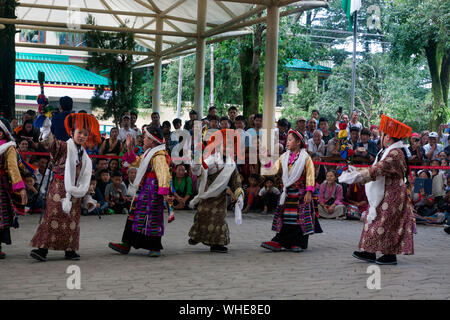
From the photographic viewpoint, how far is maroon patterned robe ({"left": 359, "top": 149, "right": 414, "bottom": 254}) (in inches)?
277

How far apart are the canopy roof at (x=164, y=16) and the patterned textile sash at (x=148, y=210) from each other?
6.38m

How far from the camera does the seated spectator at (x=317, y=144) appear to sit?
1237cm

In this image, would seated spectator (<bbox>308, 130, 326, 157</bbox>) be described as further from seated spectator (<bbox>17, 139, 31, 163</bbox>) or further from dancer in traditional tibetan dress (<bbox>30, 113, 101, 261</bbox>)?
dancer in traditional tibetan dress (<bbox>30, 113, 101, 261</bbox>)

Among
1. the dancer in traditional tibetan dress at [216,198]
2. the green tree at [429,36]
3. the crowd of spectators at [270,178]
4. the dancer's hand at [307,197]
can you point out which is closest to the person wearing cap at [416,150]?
the crowd of spectators at [270,178]

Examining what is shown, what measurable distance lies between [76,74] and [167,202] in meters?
24.9

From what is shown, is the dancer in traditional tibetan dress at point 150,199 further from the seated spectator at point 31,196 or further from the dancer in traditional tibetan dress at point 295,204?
the seated spectator at point 31,196

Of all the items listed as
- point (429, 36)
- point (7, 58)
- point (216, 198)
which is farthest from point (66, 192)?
point (429, 36)

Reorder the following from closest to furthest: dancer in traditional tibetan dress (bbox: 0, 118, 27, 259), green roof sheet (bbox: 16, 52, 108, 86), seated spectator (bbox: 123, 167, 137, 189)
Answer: dancer in traditional tibetan dress (bbox: 0, 118, 27, 259) < seated spectator (bbox: 123, 167, 137, 189) < green roof sheet (bbox: 16, 52, 108, 86)

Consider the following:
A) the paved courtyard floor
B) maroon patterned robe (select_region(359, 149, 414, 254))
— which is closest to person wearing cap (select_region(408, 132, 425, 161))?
the paved courtyard floor

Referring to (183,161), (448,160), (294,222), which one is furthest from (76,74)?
(294,222)

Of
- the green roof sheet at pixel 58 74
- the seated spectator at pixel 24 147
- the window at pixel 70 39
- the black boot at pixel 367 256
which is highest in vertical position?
the window at pixel 70 39

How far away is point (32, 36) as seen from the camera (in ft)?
112

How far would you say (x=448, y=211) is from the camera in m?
11.2

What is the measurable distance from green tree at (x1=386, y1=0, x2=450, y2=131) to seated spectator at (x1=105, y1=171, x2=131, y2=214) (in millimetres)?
13812
